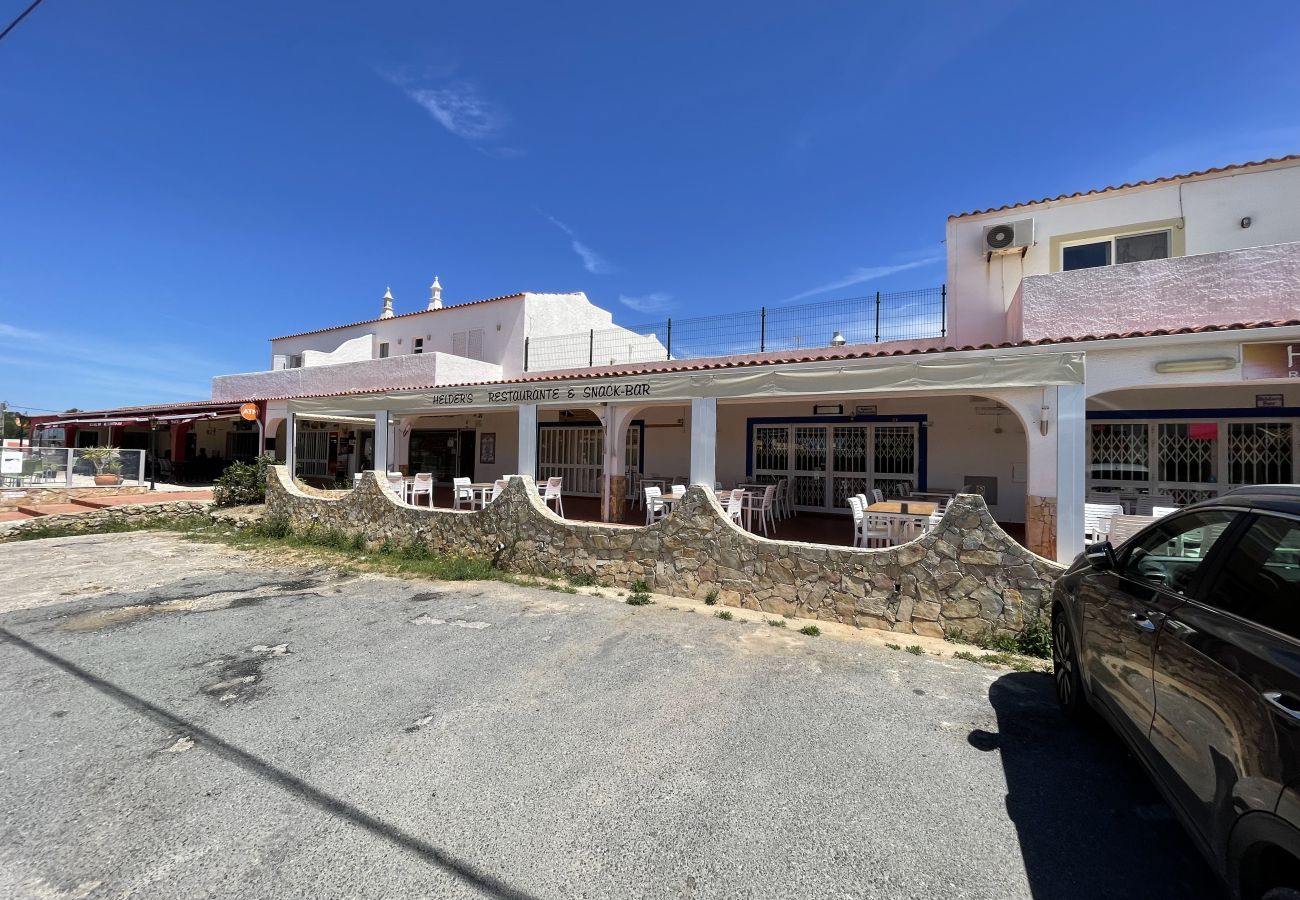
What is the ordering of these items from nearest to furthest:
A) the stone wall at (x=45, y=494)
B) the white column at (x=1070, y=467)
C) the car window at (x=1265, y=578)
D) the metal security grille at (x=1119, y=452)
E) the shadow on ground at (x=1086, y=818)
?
the car window at (x=1265, y=578)
the shadow on ground at (x=1086, y=818)
the white column at (x=1070, y=467)
the metal security grille at (x=1119, y=452)
the stone wall at (x=45, y=494)

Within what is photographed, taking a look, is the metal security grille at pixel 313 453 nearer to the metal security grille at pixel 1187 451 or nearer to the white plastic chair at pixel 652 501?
the white plastic chair at pixel 652 501

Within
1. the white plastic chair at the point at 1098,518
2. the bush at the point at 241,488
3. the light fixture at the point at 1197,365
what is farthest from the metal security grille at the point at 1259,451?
the bush at the point at 241,488

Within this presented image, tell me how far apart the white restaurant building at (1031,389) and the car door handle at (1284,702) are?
4.66 m

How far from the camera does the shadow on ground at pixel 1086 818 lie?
2.32m

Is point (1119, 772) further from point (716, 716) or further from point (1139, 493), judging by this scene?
point (1139, 493)

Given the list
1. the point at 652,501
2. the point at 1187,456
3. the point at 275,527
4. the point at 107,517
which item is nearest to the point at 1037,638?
the point at 652,501

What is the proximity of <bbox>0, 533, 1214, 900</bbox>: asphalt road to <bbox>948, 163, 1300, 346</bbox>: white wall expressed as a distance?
26.6 ft

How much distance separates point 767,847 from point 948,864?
0.78 metres

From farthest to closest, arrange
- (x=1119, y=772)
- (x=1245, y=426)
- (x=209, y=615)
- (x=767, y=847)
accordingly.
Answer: (x=1245, y=426)
(x=209, y=615)
(x=1119, y=772)
(x=767, y=847)

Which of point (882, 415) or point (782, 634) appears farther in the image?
point (882, 415)

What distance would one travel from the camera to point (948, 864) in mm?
2424

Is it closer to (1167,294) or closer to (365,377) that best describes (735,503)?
(1167,294)

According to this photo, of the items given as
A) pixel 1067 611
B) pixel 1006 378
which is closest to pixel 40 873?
pixel 1067 611

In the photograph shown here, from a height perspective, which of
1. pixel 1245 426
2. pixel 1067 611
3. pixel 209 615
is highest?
pixel 1245 426
